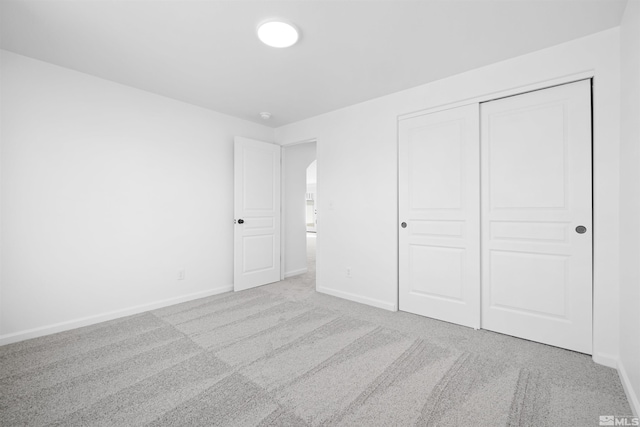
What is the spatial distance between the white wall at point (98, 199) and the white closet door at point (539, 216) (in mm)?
3211

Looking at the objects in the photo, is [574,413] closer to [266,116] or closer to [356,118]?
[356,118]

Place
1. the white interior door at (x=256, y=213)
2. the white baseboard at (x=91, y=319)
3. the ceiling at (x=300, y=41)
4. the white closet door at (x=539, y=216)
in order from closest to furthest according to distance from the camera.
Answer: the ceiling at (x=300, y=41) → the white closet door at (x=539, y=216) → the white baseboard at (x=91, y=319) → the white interior door at (x=256, y=213)

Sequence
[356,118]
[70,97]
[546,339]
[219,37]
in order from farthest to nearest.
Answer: [356,118]
[70,97]
[546,339]
[219,37]

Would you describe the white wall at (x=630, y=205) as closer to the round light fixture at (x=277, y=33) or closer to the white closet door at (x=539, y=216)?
the white closet door at (x=539, y=216)

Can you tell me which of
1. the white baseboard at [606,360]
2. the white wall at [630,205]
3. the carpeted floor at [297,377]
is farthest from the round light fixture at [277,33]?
the white baseboard at [606,360]

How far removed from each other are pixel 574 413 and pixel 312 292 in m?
2.76

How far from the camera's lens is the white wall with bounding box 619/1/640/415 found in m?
1.58

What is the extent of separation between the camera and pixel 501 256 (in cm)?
254

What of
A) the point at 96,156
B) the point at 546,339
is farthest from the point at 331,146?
the point at 546,339

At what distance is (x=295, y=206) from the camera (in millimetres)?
4969

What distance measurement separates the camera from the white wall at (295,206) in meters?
4.78

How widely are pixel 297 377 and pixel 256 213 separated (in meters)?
2.63

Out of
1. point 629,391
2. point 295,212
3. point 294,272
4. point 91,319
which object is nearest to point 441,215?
point 629,391

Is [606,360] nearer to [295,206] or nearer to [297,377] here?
[297,377]
